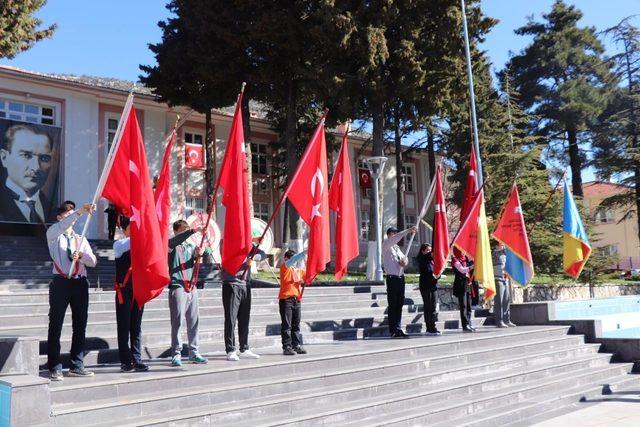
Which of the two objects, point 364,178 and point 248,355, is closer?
point 248,355

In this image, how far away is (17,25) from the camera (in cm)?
1436

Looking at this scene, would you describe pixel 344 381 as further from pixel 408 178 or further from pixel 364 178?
pixel 408 178

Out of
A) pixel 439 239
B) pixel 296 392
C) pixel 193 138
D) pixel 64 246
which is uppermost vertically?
pixel 193 138

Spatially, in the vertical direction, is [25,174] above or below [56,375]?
above

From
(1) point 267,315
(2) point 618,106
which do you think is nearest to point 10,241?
(1) point 267,315

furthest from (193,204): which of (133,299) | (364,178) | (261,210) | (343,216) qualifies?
(133,299)

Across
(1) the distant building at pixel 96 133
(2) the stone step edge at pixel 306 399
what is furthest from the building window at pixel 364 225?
(2) the stone step edge at pixel 306 399

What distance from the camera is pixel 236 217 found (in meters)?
7.53

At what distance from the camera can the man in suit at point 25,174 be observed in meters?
→ 22.4

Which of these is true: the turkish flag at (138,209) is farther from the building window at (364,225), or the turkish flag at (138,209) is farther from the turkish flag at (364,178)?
the building window at (364,225)

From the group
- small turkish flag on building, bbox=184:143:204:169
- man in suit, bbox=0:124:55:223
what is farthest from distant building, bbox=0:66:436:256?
small turkish flag on building, bbox=184:143:204:169

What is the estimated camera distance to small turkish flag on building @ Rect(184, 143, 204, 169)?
2838 centimetres

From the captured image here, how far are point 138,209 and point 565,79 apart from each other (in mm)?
34194

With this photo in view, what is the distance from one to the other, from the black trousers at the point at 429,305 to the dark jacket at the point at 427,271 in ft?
0.07
